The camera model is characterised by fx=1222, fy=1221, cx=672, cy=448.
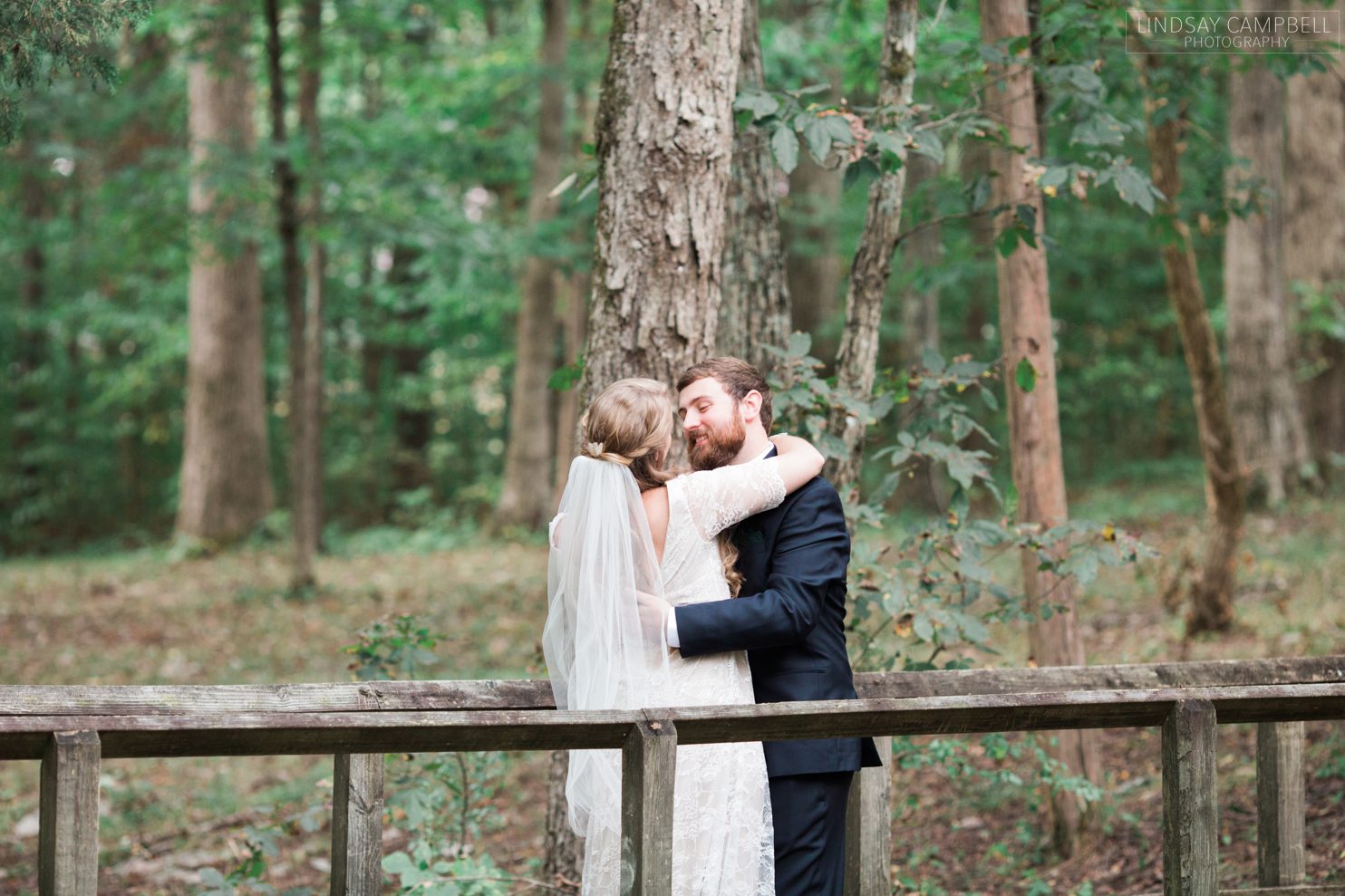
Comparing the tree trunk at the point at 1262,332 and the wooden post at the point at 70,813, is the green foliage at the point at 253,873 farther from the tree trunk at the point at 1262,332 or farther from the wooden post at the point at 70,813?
the tree trunk at the point at 1262,332

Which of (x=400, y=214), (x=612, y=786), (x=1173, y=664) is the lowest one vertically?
(x=612, y=786)

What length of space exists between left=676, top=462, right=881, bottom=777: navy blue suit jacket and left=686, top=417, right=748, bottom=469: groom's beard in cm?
20

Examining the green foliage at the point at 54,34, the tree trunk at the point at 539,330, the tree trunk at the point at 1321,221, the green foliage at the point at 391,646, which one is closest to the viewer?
the green foliage at the point at 54,34

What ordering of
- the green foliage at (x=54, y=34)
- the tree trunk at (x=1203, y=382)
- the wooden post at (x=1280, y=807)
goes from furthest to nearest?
the tree trunk at (x=1203, y=382)
the green foliage at (x=54, y=34)
the wooden post at (x=1280, y=807)

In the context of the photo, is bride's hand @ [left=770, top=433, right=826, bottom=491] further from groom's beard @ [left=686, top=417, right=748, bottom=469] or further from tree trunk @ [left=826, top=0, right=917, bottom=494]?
tree trunk @ [left=826, top=0, right=917, bottom=494]

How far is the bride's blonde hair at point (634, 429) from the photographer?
11.5ft

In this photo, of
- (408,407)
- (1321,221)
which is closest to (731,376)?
(1321,221)

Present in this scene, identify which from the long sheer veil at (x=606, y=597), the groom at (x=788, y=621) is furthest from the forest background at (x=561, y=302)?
the long sheer veil at (x=606, y=597)

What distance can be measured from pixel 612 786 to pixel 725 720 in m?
0.68

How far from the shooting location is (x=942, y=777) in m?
7.50

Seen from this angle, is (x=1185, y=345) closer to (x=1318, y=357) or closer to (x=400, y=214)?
(x=1318, y=357)

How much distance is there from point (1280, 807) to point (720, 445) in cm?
213

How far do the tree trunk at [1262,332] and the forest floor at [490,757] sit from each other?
65cm

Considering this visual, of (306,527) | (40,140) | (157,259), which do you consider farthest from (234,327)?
(306,527)
